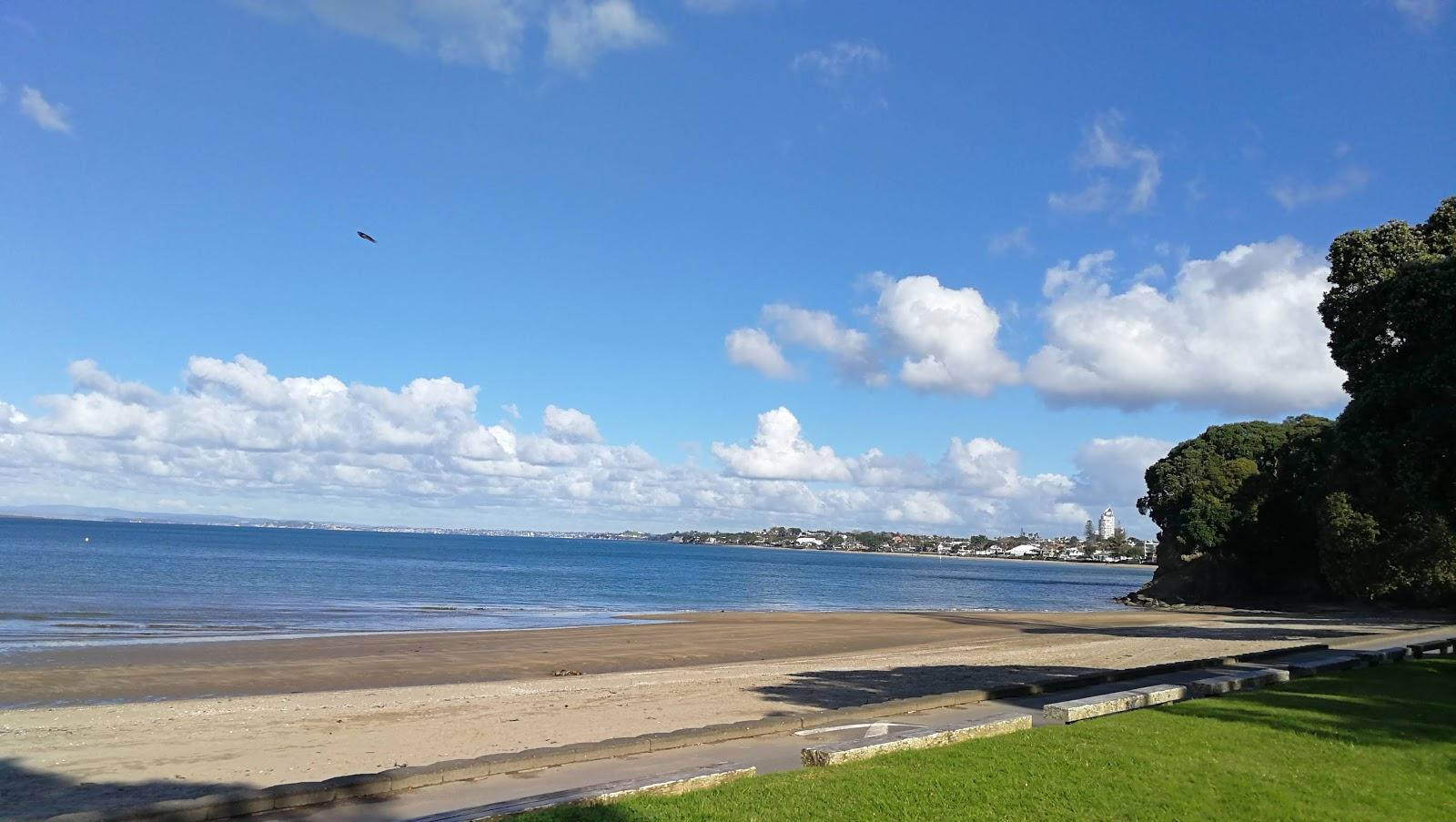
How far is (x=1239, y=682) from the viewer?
48.4 feet

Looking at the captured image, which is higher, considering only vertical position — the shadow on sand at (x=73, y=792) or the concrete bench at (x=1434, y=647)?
the concrete bench at (x=1434, y=647)

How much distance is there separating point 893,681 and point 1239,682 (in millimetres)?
7035

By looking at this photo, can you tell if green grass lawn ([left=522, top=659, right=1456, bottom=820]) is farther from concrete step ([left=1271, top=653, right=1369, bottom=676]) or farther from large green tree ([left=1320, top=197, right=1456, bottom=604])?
large green tree ([left=1320, top=197, right=1456, bottom=604])

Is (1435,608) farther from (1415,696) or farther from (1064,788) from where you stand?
(1064,788)

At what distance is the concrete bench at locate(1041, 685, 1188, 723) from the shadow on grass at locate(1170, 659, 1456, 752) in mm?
448

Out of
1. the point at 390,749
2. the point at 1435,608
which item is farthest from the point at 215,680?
the point at 1435,608

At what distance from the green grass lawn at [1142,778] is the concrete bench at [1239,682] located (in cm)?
220

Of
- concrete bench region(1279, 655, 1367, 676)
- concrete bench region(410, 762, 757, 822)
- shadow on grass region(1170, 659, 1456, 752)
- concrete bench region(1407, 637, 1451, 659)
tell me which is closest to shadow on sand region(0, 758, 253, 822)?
concrete bench region(410, 762, 757, 822)

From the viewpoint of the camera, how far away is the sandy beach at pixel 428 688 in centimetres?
1184

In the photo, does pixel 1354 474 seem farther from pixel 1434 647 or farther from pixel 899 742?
pixel 899 742

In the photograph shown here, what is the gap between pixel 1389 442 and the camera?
16.5 m

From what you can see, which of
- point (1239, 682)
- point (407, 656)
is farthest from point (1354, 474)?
point (407, 656)

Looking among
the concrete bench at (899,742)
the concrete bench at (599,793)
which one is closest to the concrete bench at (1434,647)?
the concrete bench at (899,742)

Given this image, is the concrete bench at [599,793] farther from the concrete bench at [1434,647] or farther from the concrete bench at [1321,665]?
the concrete bench at [1434,647]
